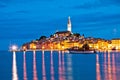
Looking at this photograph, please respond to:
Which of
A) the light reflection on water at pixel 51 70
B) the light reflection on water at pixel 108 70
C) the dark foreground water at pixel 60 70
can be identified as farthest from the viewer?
the light reflection on water at pixel 51 70

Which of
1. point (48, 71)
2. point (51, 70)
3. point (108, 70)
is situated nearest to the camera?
point (48, 71)

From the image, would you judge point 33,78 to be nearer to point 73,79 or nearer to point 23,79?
point 23,79

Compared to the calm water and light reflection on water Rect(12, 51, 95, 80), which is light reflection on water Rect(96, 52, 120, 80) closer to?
the calm water

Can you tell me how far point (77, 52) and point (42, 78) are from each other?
389 ft

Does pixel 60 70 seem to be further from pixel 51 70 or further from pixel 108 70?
pixel 108 70

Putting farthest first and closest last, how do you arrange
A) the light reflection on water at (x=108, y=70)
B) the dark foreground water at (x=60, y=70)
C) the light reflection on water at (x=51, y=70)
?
the light reflection on water at (x=51, y=70), the dark foreground water at (x=60, y=70), the light reflection on water at (x=108, y=70)

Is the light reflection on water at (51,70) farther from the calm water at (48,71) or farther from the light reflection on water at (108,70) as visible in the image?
the light reflection on water at (108,70)

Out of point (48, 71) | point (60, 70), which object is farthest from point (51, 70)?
point (48, 71)

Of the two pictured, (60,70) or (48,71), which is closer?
(48,71)

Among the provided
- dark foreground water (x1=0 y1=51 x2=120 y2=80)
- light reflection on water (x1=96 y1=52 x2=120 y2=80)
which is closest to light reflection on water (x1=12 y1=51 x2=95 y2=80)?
dark foreground water (x1=0 y1=51 x2=120 y2=80)

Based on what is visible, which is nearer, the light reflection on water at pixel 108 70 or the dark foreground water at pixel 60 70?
the light reflection on water at pixel 108 70

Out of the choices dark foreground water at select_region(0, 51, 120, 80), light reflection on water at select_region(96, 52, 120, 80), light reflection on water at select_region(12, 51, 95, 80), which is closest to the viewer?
light reflection on water at select_region(96, 52, 120, 80)

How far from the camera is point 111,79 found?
36.4 m

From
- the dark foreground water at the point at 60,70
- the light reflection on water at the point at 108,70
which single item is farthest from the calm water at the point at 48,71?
the light reflection on water at the point at 108,70
